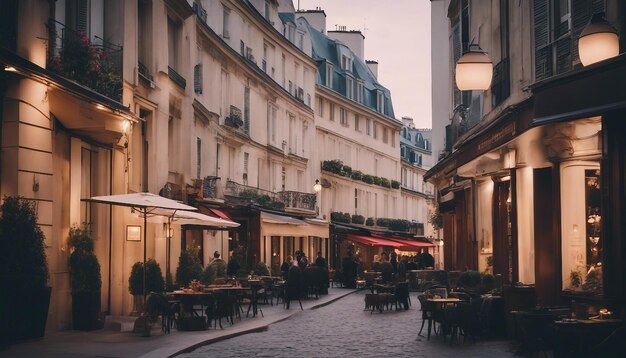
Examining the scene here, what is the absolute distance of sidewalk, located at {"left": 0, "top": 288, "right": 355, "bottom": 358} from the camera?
1395 cm

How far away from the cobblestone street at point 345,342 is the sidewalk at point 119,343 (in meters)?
0.30

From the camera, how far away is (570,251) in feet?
49.4

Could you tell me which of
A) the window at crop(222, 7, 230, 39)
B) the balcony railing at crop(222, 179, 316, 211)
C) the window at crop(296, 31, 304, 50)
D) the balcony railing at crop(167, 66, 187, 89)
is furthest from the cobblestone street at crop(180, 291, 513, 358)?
the window at crop(296, 31, 304, 50)

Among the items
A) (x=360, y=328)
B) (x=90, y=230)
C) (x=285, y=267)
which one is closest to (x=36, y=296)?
(x=90, y=230)

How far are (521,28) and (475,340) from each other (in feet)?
20.0

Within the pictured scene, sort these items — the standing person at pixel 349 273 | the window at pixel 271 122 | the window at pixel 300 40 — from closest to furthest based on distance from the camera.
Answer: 1. the standing person at pixel 349 273
2. the window at pixel 271 122
3. the window at pixel 300 40

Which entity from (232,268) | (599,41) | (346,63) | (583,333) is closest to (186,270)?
(232,268)

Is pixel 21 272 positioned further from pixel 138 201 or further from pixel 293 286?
pixel 293 286

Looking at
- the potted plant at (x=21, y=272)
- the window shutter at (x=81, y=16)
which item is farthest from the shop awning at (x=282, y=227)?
the potted plant at (x=21, y=272)

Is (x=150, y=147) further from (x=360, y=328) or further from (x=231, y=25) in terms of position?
(x=231, y=25)

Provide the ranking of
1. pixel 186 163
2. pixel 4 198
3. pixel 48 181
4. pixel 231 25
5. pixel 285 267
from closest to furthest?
1. pixel 4 198
2. pixel 48 181
3. pixel 186 163
4. pixel 285 267
5. pixel 231 25

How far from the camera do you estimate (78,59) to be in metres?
18.2

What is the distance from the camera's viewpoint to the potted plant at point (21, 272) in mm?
14680

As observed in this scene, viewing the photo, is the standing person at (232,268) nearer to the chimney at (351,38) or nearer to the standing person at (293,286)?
the standing person at (293,286)
